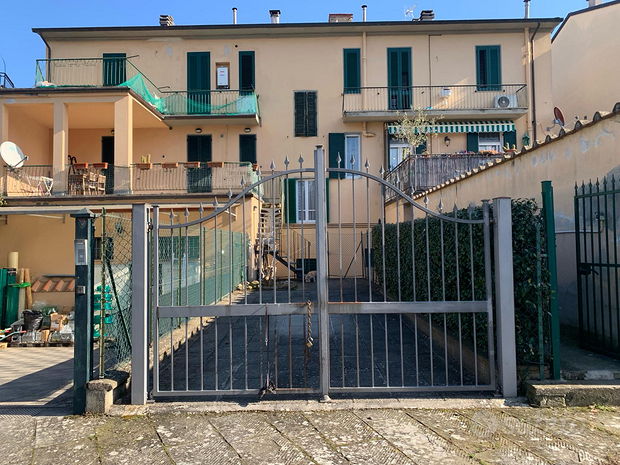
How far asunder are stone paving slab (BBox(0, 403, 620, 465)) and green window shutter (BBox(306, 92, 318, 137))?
51.5 ft

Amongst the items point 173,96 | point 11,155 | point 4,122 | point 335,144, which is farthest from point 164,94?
point 335,144

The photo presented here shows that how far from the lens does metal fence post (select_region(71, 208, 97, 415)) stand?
4004 millimetres

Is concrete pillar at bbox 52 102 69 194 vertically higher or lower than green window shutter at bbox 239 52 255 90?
lower

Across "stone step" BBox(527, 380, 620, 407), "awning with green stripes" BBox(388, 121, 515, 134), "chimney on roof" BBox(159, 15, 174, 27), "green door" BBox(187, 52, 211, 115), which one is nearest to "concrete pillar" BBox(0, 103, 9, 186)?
"green door" BBox(187, 52, 211, 115)

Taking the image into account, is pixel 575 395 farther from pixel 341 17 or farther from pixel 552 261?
pixel 341 17

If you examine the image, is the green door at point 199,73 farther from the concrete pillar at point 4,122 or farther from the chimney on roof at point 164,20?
the concrete pillar at point 4,122

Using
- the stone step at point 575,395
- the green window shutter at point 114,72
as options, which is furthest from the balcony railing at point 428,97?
the stone step at point 575,395

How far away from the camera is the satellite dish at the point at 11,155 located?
521 inches

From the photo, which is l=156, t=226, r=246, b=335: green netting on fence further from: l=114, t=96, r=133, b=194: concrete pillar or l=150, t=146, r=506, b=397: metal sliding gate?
l=114, t=96, r=133, b=194: concrete pillar

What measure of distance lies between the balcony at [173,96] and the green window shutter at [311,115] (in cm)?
219

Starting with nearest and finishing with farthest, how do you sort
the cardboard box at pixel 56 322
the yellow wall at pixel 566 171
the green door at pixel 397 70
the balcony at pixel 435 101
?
the yellow wall at pixel 566 171 → the cardboard box at pixel 56 322 → the balcony at pixel 435 101 → the green door at pixel 397 70

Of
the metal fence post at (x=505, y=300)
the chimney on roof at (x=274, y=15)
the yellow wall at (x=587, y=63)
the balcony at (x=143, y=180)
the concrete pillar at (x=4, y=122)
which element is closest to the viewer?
the metal fence post at (x=505, y=300)

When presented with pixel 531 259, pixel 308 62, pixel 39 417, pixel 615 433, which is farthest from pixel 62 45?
pixel 615 433

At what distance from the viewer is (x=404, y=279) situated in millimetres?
8383
